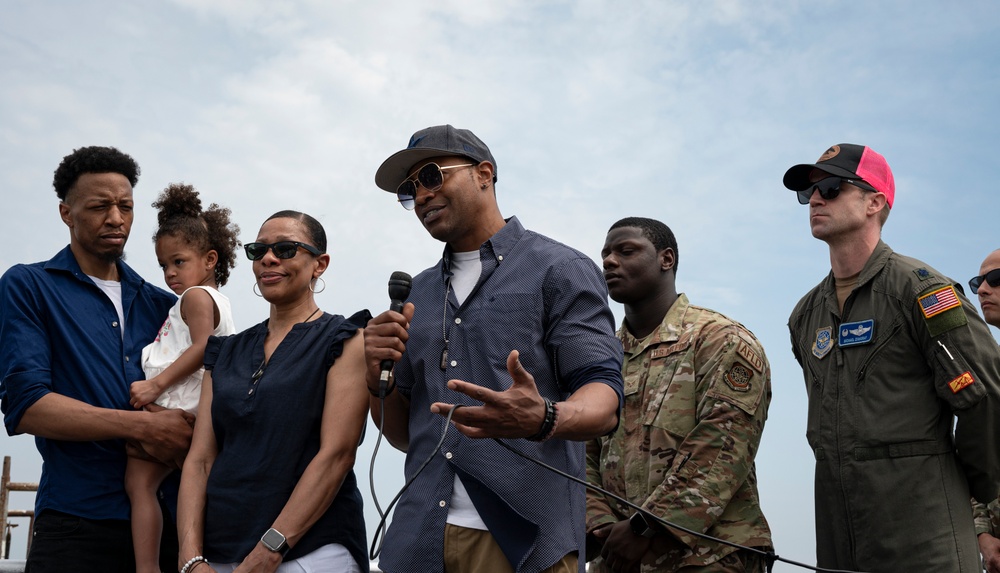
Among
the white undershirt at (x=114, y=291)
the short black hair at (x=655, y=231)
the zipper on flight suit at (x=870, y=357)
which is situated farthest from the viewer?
the short black hair at (x=655, y=231)

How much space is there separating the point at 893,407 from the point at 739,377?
74 cm

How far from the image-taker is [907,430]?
4.40m

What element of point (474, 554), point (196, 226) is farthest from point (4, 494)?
A: point (474, 554)

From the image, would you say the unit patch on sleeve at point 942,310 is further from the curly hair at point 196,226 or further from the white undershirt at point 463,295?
the curly hair at point 196,226

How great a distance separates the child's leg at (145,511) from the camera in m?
4.27

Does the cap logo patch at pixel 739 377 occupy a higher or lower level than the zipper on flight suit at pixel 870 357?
lower

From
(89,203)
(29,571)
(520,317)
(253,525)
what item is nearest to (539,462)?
(520,317)

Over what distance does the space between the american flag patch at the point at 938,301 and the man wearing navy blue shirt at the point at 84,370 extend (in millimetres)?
3631

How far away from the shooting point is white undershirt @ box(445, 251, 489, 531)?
329 centimetres

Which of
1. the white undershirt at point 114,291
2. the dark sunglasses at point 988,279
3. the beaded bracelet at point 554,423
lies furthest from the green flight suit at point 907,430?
the white undershirt at point 114,291

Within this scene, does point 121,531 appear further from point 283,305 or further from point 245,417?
point 283,305

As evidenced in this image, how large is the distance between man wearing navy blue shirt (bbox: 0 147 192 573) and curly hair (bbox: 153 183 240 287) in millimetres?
573

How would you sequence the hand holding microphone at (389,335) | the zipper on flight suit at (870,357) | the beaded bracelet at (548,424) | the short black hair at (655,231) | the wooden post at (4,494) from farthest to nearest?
the wooden post at (4,494), the short black hair at (655,231), the zipper on flight suit at (870,357), the hand holding microphone at (389,335), the beaded bracelet at (548,424)

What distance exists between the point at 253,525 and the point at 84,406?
1046 millimetres
